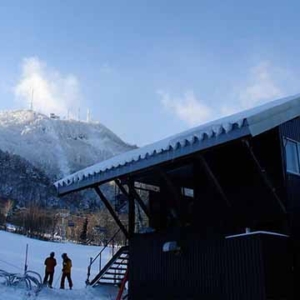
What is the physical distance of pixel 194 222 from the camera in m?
14.6

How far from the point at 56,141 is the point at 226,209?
112626 mm

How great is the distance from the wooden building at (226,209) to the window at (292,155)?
1.0 inches

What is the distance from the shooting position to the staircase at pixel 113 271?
1834 centimetres

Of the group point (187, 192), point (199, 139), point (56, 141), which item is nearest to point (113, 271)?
point (187, 192)

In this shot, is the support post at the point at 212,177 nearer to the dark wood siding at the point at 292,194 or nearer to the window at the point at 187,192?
the dark wood siding at the point at 292,194

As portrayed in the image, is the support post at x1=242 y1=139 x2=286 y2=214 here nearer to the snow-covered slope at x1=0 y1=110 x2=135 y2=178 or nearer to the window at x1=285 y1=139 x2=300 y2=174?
the window at x1=285 y1=139 x2=300 y2=174

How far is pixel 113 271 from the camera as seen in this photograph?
62.9 feet

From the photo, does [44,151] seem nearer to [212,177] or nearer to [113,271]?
[113,271]

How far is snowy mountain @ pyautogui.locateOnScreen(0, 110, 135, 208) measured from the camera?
73.9 m

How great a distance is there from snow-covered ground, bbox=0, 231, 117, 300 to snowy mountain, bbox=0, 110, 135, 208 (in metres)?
30.0

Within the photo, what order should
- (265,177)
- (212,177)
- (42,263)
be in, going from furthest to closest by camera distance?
1. (42,263)
2. (212,177)
3. (265,177)

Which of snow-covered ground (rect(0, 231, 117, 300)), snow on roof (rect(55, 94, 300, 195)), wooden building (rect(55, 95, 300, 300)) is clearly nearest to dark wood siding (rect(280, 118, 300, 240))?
wooden building (rect(55, 95, 300, 300))

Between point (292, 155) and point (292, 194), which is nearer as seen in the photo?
point (292, 194)

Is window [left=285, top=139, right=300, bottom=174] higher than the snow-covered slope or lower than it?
lower
